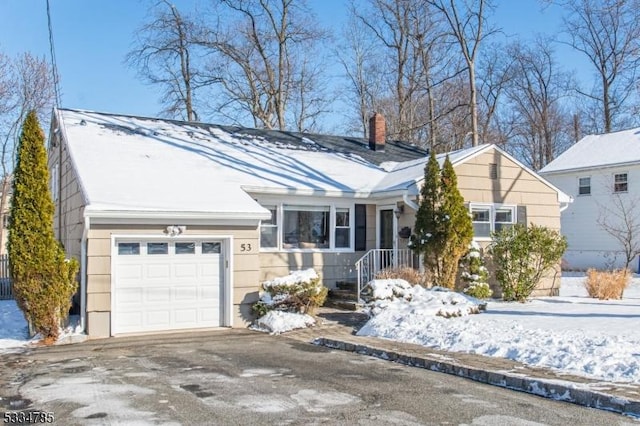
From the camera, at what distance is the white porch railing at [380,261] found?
50.9ft

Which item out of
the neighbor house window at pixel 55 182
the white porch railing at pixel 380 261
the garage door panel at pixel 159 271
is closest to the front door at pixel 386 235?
the white porch railing at pixel 380 261

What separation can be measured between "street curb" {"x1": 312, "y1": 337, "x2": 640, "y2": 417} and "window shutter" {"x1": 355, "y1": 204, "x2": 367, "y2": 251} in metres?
7.09

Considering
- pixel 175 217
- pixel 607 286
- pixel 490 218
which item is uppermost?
pixel 490 218

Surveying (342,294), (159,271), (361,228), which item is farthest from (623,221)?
(159,271)

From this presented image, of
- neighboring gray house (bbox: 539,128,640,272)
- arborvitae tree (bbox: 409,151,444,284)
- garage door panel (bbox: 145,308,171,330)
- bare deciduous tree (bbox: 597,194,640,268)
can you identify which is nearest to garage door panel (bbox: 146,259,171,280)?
garage door panel (bbox: 145,308,171,330)

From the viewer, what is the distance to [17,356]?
9.65 metres

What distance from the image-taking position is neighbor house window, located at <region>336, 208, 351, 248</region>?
53.0 ft

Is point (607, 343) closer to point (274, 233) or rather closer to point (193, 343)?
point (193, 343)

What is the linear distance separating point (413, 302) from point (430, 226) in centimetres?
236

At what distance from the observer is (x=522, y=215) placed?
55.0 feet

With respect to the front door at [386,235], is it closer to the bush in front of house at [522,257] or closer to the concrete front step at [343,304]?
the concrete front step at [343,304]

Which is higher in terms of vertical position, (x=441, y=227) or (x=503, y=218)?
(x=503, y=218)

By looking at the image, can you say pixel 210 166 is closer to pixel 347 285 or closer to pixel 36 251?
pixel 347 285

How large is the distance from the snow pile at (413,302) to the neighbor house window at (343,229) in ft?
10.9
